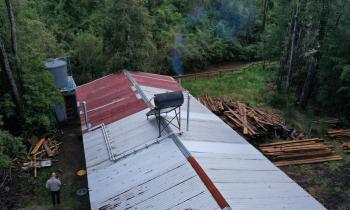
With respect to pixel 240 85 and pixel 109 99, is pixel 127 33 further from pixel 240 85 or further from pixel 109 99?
pixel 240 85

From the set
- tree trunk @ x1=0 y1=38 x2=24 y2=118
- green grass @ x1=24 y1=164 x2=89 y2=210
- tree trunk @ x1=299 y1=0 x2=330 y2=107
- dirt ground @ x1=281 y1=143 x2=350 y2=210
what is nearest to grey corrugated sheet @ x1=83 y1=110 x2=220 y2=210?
green grass @ x1=24 y1=164 x2=89 y2=210

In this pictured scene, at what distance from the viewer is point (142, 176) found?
12375mm

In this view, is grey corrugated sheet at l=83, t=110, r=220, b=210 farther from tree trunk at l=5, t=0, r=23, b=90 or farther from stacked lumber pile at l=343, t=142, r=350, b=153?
stacked lumber pile at l=343, t=142, r=350, b=153

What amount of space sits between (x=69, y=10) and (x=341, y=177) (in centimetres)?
3322

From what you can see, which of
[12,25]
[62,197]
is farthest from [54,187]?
[12,25]

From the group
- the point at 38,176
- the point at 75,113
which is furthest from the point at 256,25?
the point at 38,176

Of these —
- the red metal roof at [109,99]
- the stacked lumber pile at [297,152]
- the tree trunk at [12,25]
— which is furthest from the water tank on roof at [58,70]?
the stacked lumber pile at [297,152]

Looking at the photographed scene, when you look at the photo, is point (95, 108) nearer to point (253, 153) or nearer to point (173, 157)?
point (173, 157)

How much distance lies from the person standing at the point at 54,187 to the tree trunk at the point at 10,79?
7.25m

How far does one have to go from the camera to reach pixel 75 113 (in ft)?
80.2

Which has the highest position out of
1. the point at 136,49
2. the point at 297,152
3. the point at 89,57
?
the point at 136,49

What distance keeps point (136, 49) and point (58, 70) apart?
5.73 metres

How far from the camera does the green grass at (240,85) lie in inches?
1148

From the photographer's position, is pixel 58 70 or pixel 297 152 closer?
pixel 297 152
